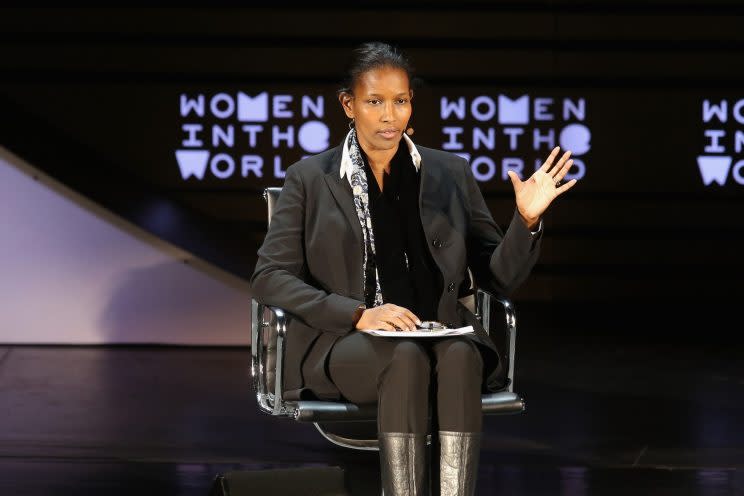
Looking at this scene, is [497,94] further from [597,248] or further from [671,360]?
[671,360]

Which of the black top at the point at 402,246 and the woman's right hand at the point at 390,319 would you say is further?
the black top at the point at 402,246

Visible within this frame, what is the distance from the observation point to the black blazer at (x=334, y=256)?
117 inches

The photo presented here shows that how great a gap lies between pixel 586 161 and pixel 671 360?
7.78 ft

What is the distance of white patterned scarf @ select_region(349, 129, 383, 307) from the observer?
3.06 metres

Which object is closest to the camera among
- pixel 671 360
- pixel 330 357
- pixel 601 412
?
pixel 330 357

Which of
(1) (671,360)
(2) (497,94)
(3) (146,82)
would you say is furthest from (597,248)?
(3) (146,82)

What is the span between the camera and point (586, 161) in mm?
8391

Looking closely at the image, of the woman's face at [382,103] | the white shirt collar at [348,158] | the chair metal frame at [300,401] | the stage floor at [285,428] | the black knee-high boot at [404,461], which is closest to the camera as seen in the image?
the black knee-high boot at [404,461]

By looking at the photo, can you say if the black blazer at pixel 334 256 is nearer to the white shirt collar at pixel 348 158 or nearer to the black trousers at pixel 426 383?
the white shirt collar at pixel 348 158

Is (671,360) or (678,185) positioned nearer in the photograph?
(671,360)

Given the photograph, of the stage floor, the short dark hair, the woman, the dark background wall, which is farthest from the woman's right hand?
the dark background wall

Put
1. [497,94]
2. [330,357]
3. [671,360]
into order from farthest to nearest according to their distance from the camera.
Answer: [497,94] < [671,360] < [330,357]

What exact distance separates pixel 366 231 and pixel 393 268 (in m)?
0.12

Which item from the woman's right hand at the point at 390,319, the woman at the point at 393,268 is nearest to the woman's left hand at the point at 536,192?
the woman at the point at 393,268
